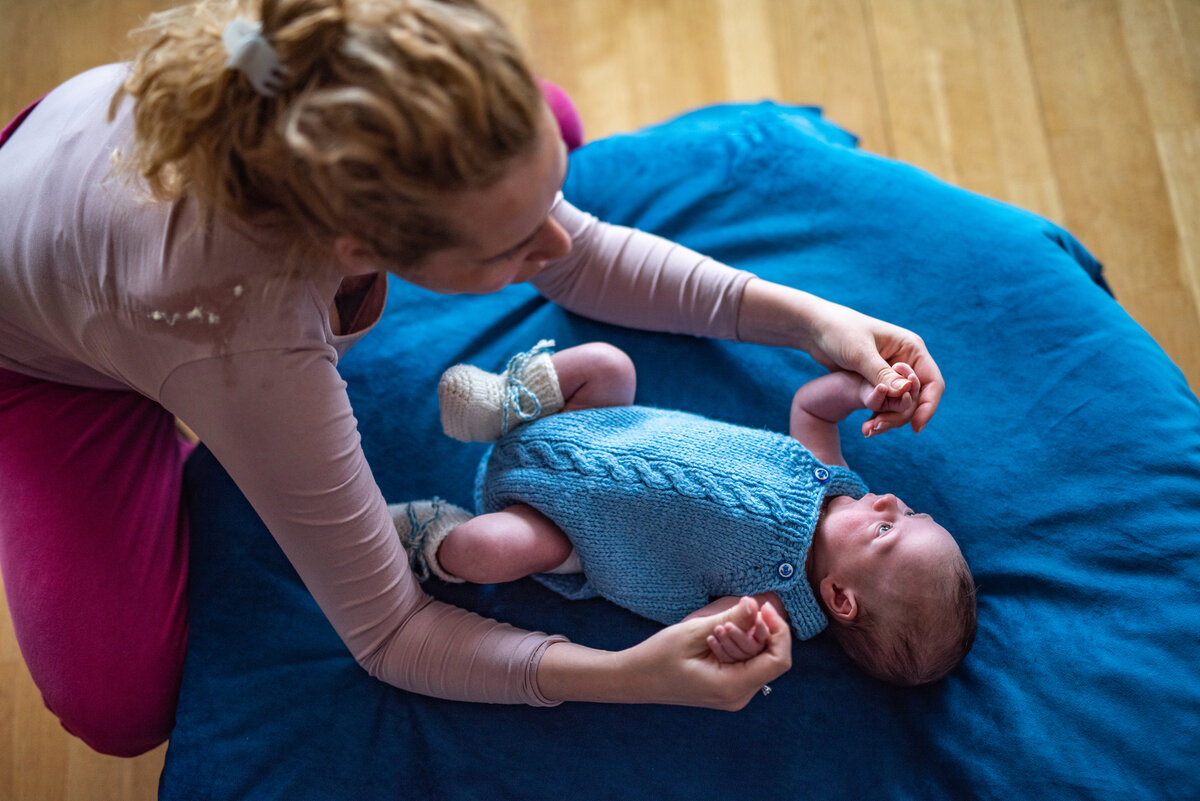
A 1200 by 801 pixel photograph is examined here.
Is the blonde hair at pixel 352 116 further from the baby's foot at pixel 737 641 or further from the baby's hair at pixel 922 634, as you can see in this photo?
the baby's hair at pixel 922 634

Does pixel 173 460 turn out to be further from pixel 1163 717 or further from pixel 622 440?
pixel 1163 717

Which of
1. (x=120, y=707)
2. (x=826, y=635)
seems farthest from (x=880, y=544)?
(x=120, y=707)

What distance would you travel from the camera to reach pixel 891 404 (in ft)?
3.54

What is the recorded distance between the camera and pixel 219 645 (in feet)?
3.96

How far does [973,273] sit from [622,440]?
2.11 ft

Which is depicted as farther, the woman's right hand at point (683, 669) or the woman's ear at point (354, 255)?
the woman's right hand at point (683, 669)

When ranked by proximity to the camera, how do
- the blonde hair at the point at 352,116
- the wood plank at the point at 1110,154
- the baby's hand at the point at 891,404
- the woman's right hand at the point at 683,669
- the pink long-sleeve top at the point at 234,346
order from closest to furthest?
the blonde hair at the point at 352,116
the pink long-sleeve top at the point at 234,346
the woman's right hand at the point at 683,669
the baby's hand at the point at 891,404
the wood plank at the point at 1110,154

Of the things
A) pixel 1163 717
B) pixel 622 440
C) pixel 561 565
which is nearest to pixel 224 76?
pixel 622 440

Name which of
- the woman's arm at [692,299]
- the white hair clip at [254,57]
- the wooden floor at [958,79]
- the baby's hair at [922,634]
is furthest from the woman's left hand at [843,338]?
the wooden floor at [958,79]

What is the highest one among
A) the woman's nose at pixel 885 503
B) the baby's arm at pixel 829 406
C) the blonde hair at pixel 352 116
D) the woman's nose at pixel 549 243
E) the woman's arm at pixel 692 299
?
the blonde hair at pixel 352 116

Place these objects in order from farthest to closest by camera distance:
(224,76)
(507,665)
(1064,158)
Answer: (1064,158)
(507,665)
(224,76)

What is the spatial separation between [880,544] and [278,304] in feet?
2.58

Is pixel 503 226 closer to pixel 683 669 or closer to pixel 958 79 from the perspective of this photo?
pixel 683 669

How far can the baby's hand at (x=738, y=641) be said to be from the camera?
0.92 m
